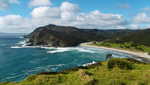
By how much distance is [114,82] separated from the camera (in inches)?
1005

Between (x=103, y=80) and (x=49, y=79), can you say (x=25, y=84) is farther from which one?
(x=103, y=80)

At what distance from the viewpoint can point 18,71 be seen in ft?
291

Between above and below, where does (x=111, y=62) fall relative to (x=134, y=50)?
above

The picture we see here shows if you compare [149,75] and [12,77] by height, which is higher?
[149,75]

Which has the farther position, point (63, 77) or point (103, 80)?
point (63, 77)

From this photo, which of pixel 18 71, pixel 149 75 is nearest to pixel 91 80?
pixel 149 75

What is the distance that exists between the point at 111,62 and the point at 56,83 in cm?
2339

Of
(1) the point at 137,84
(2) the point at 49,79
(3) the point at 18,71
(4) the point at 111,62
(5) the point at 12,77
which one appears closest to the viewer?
(1) the point at 137,84

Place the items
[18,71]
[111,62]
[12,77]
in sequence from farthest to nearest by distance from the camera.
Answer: [18,71] < [12,77] < [111,62]

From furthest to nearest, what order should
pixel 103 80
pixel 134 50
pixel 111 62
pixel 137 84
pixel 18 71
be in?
1. pixel 134 50
2. pixel 18 71
3. pixel 111 62
4. pixel 103 80
5. pixel 137 84

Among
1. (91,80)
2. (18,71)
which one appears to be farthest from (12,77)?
(91,80)

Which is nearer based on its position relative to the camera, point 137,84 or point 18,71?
point 137,84

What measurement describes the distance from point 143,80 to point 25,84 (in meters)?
17.5

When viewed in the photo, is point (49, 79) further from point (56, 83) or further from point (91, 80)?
point (91, 80)
